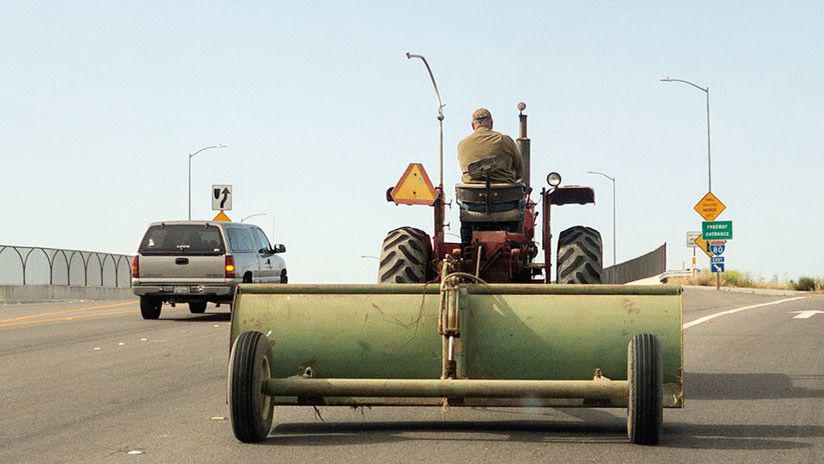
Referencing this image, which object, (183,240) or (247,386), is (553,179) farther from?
(183,240)

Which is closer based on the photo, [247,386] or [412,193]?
[247,386]

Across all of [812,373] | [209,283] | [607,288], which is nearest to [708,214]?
[209,283]

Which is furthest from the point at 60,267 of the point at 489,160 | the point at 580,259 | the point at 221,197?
the point at 580,259

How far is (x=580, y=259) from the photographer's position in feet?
44.1

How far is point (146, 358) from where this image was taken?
1639 centimetres

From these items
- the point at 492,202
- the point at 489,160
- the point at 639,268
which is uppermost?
the point at 489,160

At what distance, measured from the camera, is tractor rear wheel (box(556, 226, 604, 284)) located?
Result: 1338cm

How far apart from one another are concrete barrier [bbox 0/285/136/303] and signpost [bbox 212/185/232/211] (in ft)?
20.4

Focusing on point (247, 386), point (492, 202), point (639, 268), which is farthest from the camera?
point (639, 268)

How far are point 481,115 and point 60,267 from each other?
118 feet

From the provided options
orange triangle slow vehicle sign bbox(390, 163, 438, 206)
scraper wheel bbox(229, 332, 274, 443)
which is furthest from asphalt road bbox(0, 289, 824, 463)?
orange triangle slow vehicle sign bbox(390, 163, 438, 206)

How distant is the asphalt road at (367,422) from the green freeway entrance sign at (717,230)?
37.7m

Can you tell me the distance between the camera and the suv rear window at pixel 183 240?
85.1 feet

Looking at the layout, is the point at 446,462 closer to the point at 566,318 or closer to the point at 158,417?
the point at 566,318
